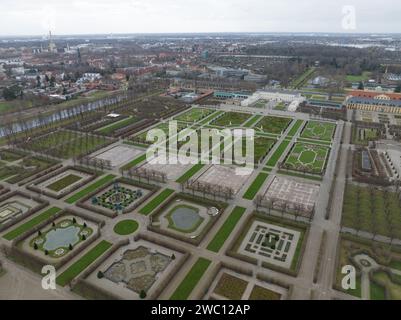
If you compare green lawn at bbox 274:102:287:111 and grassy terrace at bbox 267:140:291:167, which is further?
green lawn at bbox 274:102:287:111

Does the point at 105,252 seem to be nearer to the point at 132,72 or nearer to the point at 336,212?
the point at 336,212

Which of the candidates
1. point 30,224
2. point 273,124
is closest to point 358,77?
point 273,124

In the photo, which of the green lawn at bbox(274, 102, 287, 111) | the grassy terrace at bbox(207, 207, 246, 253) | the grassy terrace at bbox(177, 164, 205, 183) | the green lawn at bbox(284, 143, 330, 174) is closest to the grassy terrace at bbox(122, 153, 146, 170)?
the grassy terrace at bbox(177, 164, 205, 183)

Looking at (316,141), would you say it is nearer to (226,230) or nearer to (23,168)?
(226,230)

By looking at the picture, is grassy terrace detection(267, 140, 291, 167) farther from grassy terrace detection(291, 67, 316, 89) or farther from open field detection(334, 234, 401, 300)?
grassy terrace detection(291, 67, 316, 89)

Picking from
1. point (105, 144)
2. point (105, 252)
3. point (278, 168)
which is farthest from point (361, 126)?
point (105, 252)

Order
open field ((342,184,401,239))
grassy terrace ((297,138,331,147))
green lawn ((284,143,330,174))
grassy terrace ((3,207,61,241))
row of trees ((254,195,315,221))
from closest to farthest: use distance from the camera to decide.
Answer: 1. grassy terrace ((3,207,61,241))
2. open field ((342,184,401,239))
3. row of trees ((254,195,315,221))
4. green lawn ((284,143,330,174))
5. grassy terrace ((297,138,331,147))
